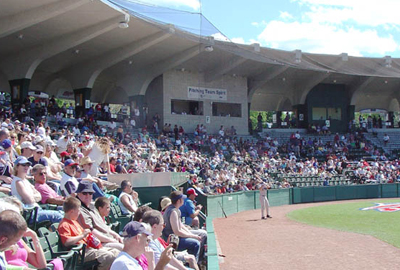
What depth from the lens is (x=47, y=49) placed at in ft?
79.3

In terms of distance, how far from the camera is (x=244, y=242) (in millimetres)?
12547

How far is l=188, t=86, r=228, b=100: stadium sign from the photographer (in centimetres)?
3303

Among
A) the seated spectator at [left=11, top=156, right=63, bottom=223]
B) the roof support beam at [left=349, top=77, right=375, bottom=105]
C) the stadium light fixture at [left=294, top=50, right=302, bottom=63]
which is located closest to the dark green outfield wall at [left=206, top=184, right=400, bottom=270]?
the stadium light fixture at [left=294, top=50, right=302, bottom=63]

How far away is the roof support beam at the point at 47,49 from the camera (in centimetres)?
2256

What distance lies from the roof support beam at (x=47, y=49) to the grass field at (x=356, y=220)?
40.2 ft

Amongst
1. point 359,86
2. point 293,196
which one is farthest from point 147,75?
point 359,86

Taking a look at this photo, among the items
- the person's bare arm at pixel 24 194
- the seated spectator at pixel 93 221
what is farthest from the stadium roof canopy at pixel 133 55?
the seated spectator at pixel 93 221

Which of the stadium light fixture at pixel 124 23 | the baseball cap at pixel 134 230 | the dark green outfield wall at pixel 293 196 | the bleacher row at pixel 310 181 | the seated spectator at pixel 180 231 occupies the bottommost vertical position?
the dark green outfield wall at pixel 293 196

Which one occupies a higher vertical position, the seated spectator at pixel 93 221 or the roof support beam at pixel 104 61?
the roof support beam at pixel 104 61

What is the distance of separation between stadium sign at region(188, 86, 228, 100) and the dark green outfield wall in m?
10.6

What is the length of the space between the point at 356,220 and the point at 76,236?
13.6 meters

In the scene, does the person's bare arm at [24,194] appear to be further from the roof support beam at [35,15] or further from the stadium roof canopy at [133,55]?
the roof support beam at [35,15]

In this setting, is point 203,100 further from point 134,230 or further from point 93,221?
point 134,230

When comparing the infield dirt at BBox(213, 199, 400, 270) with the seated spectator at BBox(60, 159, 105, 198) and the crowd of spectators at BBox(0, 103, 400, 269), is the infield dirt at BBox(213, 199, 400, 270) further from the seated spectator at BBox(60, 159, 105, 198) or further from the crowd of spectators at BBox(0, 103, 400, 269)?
the seated spectator at BBox(60, 159, 105, 198)
